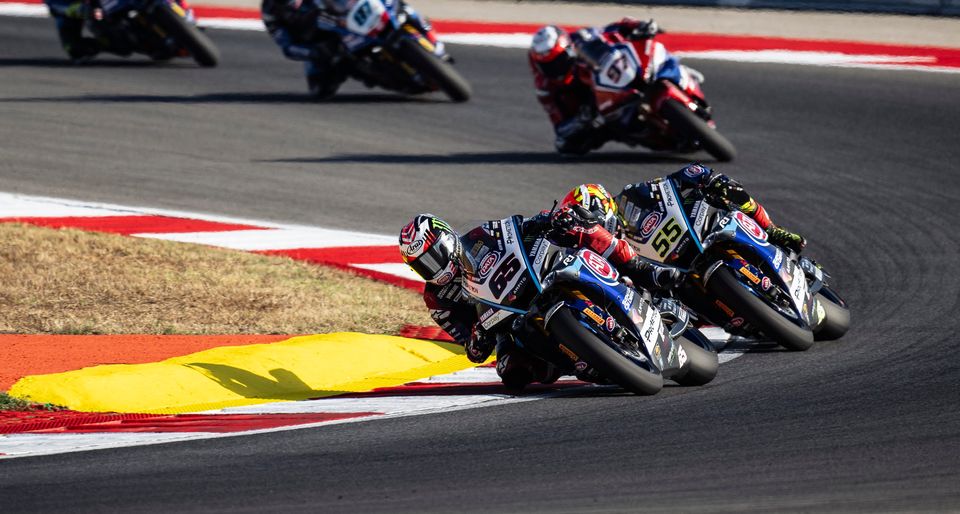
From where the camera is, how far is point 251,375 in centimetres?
886

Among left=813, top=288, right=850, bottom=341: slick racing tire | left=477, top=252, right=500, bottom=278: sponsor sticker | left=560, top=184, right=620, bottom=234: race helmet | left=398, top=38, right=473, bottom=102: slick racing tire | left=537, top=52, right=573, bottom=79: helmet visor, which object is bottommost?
left=398, top=38, right=473, bottom=102: slick racing tire

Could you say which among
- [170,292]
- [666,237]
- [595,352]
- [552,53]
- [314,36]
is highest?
[595,352]

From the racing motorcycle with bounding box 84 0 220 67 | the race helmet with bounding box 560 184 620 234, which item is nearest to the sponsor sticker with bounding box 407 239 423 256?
the race helmet with bounding box 560 184 620 234

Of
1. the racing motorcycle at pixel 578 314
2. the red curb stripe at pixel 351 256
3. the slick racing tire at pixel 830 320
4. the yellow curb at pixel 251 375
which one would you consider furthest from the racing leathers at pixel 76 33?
the slick racing tire at pixel 830 320

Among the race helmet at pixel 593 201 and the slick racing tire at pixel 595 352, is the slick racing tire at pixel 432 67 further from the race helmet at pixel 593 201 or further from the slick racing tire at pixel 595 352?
the slick racing tire at pixel 595 352

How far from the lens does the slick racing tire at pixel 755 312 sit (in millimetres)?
9234

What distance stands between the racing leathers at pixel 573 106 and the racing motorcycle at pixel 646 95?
0.06 meters

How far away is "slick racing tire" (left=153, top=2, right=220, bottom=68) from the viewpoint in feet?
63.6

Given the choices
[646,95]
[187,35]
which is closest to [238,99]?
[187,35]

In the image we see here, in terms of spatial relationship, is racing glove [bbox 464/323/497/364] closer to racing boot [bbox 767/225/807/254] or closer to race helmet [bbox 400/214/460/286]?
race helmet [bbox 400/214/460/286]

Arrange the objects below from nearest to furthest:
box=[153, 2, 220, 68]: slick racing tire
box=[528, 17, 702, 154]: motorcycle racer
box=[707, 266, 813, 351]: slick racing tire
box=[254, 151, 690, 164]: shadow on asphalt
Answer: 1. box=[707, 266, 813, 351]: slick racing tire
2. box=[528, 17, 702, 154]: motorcycle racer
3. box=[254, 151, 690, 164]: shadow on asphalt
4. box=[153, 2, 220, 68]: slick racing tire

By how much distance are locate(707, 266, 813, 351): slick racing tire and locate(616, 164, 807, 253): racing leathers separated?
61 cm

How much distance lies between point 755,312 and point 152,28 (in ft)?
42.0

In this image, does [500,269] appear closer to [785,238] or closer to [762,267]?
[762,267]
